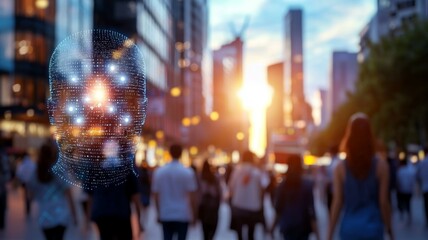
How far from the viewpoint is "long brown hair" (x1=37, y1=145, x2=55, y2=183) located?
8.66m

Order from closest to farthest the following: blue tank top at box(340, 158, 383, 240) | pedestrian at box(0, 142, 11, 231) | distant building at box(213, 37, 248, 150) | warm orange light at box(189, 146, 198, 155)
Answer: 1. blue tank top at box(340, 158, 383, 240)
2. pedestrian at box(0, 142, 11, 231)
3. warm orange light at box(189, 146, 198, 155)
4. distant building at box(213, 37, 248, 150)

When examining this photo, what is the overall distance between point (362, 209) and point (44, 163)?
4.02m

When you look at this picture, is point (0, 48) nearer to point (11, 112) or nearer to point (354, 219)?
point (11, 112)

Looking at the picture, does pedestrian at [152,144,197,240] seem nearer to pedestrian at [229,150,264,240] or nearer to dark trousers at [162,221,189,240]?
dark trousers at [162,221,189,240]

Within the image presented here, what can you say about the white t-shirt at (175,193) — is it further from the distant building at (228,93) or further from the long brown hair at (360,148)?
the distant building at (228,93)

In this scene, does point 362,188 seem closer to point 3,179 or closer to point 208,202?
point 208,202

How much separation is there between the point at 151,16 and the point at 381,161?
49209mm

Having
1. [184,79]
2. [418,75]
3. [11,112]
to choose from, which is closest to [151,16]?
[11,112]

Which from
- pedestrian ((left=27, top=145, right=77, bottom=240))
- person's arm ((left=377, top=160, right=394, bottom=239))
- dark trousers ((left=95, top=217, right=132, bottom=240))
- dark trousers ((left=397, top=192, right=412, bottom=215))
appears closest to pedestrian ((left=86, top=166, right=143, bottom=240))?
dark trousers ((left=95, top=217, right=132, bottom=240))

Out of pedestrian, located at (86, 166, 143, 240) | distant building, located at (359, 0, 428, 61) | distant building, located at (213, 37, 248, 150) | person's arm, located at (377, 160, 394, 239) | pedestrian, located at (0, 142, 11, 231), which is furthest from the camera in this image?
distant building, located at (213, 37, 248, 150)

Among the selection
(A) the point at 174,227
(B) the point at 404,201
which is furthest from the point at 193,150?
(A) the point at 174,227

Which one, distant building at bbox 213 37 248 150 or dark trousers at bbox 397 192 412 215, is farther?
distant building at bbox 213 37 248 150

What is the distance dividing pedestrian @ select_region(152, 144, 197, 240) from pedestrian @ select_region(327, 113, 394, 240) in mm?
3329

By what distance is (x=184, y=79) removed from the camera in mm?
118312
